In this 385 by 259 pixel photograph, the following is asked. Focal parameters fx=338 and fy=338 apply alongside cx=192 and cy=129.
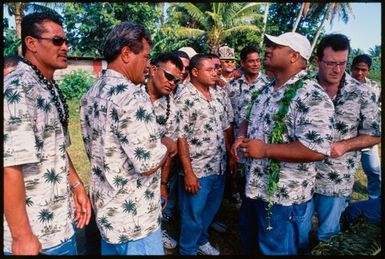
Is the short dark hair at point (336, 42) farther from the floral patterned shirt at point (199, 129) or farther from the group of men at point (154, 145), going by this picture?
the floral patterned shirt at point (199, 129)

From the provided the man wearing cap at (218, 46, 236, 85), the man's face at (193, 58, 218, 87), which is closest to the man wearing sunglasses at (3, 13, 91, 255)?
→ the man's face at (193, 58, 218, 87)

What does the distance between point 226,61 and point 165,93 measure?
275 centimetres

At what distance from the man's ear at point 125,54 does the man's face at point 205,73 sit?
143 centimetres

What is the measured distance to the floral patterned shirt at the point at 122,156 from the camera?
1989 mm

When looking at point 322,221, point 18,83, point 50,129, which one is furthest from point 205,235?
point 18,83

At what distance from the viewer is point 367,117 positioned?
2879 mm

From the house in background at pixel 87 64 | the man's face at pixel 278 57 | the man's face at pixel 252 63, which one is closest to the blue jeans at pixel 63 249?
the man's face at pixel 278 57

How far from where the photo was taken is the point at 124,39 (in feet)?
7.06

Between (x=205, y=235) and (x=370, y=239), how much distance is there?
1898 millimetres

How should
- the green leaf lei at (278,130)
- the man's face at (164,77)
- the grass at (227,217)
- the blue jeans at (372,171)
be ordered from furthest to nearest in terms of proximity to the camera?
the blue jeans at (372,171) → the grass at (227,217) → the man's face at (164,77) → the green leaf lei at (278,130)

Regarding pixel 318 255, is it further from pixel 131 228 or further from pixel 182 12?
pixel 182 12

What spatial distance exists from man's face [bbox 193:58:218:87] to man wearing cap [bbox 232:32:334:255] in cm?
89

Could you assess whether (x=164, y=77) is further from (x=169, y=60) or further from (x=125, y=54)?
(x=125, y=54)

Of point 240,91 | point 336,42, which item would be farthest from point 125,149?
point 240,91
